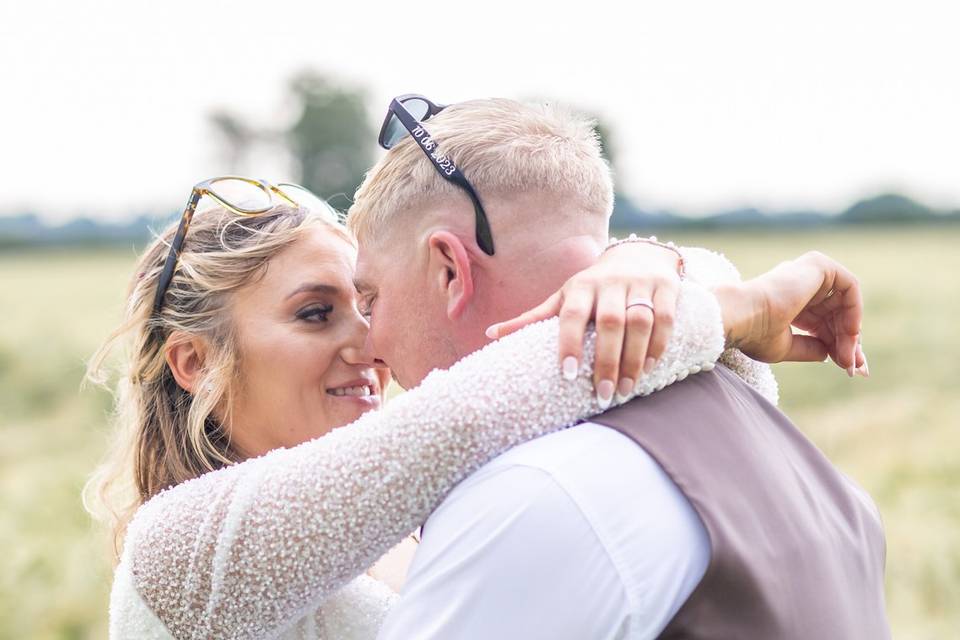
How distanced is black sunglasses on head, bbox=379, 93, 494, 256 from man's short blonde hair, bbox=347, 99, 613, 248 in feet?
0.05

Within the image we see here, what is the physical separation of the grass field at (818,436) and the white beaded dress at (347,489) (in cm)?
172

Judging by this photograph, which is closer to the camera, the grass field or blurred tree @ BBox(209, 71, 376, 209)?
the grass field

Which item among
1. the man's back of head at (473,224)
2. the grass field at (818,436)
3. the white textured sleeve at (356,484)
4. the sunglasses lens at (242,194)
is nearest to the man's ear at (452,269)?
the man's back of head at (473,224)

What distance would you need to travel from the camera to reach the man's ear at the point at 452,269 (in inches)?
79.5

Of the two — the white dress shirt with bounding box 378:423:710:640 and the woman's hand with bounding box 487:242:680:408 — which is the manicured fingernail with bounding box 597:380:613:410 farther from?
the white dress shirt with bounding box 378:423:710:640

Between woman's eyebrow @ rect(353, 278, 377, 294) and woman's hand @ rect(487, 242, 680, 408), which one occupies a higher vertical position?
woman's hand @ rect(487, 242, 680, 408)

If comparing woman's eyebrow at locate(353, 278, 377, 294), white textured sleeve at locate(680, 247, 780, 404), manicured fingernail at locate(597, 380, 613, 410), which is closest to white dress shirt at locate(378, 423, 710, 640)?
manicured fingernail at locate(597, 380, 613, 410)

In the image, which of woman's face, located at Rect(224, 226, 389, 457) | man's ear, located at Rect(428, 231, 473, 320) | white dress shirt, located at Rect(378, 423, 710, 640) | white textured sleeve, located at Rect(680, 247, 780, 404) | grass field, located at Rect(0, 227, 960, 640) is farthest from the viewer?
grass field, located at Rect(0, 227, 960, 640)

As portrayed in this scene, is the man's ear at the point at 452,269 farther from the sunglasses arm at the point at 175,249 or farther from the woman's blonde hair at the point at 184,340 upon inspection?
the sunglasses arm at the point at 175,249

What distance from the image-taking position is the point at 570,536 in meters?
1.53

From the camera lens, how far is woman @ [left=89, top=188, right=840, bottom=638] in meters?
1.70

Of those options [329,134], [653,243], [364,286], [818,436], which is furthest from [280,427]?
[329,134]

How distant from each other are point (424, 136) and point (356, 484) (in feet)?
2.48

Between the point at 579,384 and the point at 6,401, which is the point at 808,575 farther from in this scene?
the point at 6,401
